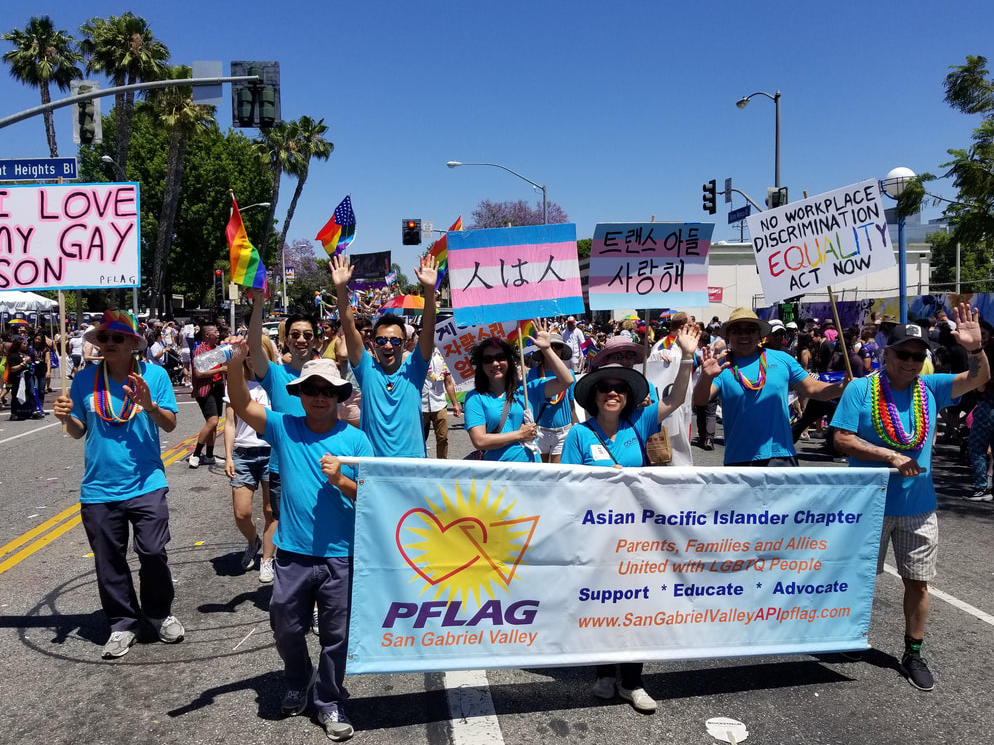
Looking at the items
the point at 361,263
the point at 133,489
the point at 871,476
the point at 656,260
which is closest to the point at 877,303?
the point at 656,260

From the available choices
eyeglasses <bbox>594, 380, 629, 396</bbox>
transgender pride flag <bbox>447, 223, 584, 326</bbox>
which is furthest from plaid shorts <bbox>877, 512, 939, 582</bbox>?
transgender pride flag <bbox>447, 223, 584, 326</bbox>

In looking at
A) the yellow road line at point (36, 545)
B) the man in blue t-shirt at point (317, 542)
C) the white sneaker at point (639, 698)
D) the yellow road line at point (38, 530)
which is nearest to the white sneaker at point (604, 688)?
the white sneaker at point (639, 698)

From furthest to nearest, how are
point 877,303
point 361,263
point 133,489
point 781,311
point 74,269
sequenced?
1. point 361,263
2. point 781,311
3. point 877,303
4. point 74,269
5. point 133,489

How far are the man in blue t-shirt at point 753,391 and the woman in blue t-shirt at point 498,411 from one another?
119cm

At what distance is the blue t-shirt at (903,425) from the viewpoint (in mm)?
4273

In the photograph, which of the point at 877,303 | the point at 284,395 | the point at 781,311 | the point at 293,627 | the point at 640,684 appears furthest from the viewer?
the point at 781,311

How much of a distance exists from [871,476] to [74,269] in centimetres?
529

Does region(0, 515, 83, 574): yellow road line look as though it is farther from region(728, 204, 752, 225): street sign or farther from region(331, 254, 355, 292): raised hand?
region(728, 204, 752, 225): street sign

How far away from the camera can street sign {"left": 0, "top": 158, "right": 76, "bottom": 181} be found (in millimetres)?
10766

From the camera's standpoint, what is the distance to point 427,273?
192 inches

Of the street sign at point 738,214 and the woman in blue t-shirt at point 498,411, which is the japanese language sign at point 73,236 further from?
the street sign at point 738,214

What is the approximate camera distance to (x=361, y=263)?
77562 millimetres

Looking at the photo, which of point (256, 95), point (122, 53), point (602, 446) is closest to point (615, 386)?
point (602, 446)

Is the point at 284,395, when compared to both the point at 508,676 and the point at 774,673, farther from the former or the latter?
the point at 774,673
